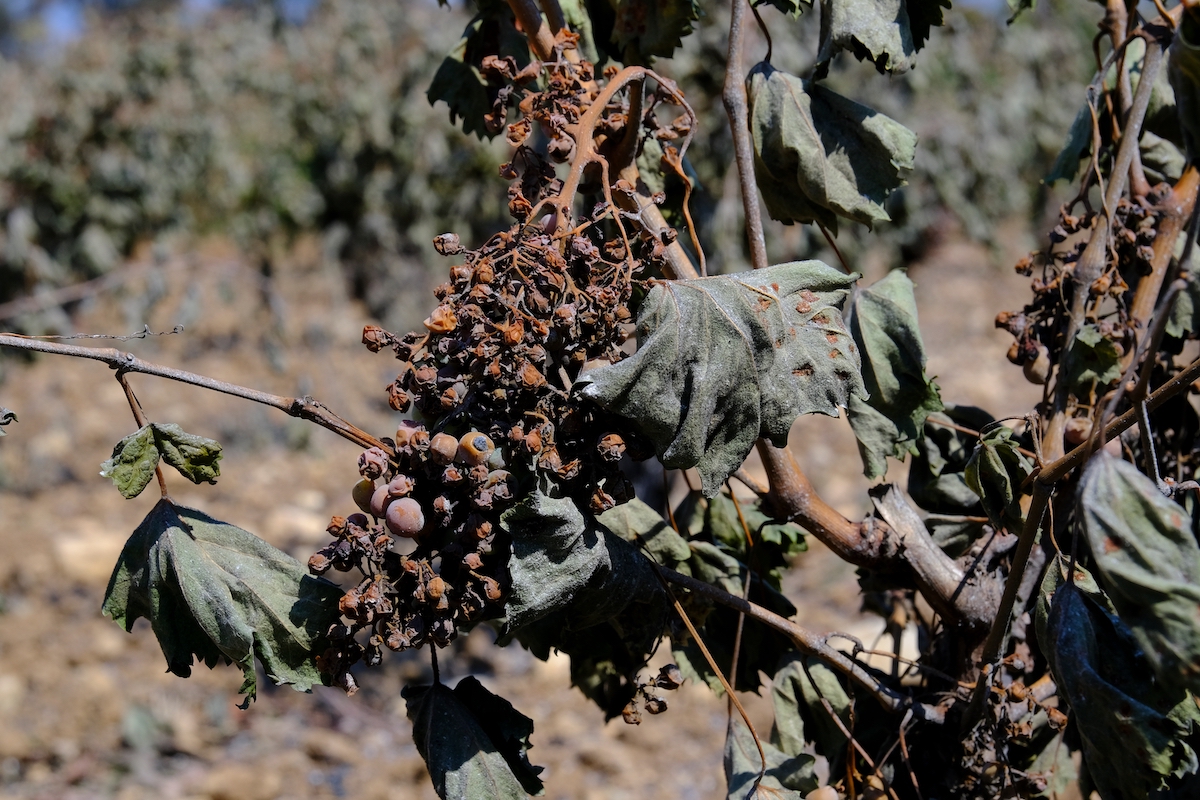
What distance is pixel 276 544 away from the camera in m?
5.05

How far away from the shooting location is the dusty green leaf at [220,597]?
3.51 feet

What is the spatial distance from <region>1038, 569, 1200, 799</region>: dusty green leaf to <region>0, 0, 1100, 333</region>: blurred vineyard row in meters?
5.37

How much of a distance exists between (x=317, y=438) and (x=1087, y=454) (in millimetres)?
6139

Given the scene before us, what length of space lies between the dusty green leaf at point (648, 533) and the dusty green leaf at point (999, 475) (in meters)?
0.36

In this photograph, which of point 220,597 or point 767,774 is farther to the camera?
point 767,774

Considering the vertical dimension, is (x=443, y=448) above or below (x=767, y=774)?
above

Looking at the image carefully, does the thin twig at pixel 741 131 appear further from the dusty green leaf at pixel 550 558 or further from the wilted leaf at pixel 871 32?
the dusty green leaf at pixel 550 558

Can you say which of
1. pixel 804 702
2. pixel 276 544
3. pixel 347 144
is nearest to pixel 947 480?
pixel 804 702

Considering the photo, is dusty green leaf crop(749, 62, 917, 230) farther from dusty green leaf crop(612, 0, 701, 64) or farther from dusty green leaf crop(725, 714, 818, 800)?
dusty green leaf crop(725, 714, 818, 800)

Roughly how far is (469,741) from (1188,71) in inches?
36.3

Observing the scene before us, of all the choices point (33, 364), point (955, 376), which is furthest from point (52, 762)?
point (955, 376)

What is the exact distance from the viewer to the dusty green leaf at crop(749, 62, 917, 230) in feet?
4.09

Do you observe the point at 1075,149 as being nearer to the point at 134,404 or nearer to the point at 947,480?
the point at 947,480

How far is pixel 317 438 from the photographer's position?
21.7 feet
